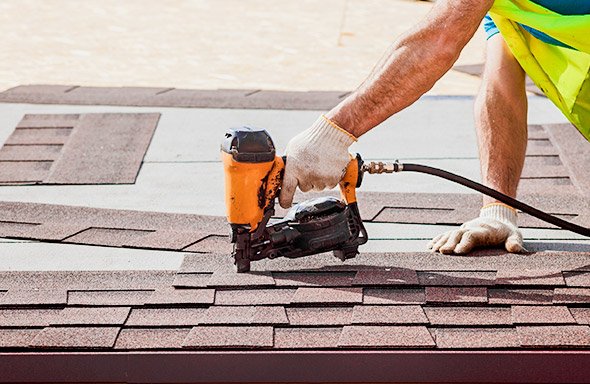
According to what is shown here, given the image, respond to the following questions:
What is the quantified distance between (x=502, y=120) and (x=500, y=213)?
38 cm

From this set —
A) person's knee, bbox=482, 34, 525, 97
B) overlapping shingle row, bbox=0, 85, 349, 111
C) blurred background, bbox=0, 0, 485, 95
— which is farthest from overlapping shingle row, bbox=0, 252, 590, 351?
blurred background, bbox=0, 0, 485, 95

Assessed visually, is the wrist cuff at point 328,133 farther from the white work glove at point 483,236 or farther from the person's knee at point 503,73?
the person's knee at point 503,73

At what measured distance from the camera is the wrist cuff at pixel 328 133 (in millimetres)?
3533

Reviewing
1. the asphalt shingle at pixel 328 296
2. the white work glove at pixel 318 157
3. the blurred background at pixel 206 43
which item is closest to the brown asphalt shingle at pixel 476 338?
the asphalt shingle at pixel 328 296

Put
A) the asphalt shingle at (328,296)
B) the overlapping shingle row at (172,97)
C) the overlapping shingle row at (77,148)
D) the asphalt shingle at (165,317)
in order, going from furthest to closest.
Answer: the overlapping shingle row at (172,97) → the overlapping shingle row at (77,148) → the asphalt shingle at (328,296) → the asphalt shingle at (165,317)

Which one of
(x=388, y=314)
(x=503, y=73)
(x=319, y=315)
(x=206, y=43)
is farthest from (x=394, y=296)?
(x=206, y=43)

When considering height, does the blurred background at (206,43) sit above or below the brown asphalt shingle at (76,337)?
below

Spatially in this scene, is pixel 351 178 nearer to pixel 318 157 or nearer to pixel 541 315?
pixel 318 157

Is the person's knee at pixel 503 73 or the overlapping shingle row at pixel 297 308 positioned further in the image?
the person's knee at pixel 503 73

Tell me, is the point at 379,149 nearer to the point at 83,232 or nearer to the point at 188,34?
the point at 83,232

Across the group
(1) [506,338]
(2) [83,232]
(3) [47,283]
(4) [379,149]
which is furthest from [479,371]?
(4) [379,149]

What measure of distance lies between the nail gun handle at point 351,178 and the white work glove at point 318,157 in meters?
0.05

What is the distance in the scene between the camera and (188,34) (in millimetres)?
8562

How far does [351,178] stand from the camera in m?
3.65
